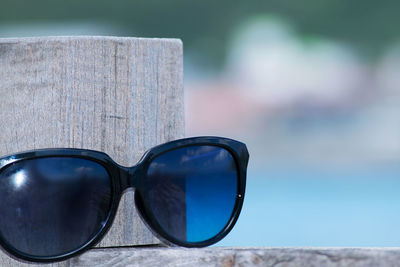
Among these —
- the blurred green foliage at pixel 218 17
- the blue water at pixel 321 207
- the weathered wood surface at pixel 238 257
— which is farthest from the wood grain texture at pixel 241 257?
the blurred green foliage at pixel 218 17

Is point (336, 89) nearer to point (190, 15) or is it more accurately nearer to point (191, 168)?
point (190, 15)

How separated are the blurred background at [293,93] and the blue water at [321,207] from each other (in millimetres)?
16

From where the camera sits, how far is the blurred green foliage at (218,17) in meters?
10.6

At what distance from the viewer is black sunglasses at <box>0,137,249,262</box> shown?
1.82 ft

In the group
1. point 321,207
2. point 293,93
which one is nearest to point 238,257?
point 321,207

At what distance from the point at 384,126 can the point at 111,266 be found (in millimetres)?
8490

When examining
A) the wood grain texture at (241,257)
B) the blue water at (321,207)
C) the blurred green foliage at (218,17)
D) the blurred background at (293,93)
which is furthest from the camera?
the blurred green foliage at (218,17)

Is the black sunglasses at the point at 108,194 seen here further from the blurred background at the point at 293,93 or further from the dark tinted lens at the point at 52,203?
the blurred background at the point at 293,93

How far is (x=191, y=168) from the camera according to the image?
616 millimetres

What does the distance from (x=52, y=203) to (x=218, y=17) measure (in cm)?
1044

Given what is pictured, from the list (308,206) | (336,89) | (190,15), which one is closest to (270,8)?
(190,15)

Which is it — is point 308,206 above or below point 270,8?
below

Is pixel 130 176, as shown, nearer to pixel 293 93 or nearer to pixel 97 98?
pixel 97 98

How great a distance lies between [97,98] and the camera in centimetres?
60
